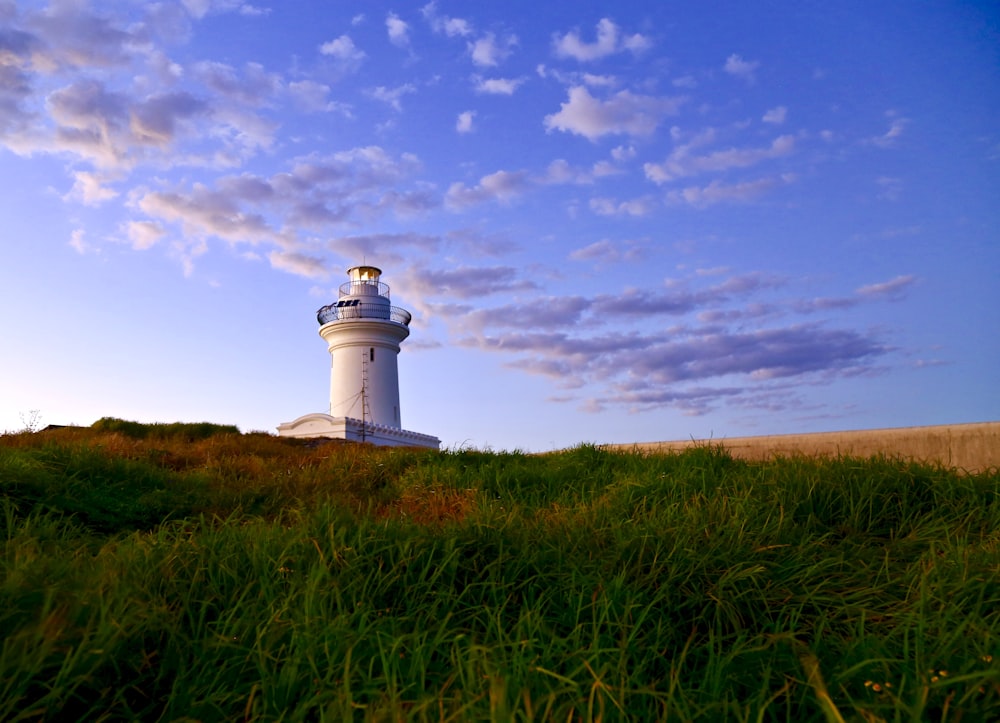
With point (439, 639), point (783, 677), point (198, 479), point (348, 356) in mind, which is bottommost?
point (783, 677)

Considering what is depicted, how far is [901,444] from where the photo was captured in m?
7.48

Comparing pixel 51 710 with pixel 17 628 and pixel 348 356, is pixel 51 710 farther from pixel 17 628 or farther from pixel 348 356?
pixel 348 356

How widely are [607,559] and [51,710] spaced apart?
240 cm

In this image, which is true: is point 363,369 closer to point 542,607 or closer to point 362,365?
point 362,365

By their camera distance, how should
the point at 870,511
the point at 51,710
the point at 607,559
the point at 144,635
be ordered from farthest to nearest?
the point at 870,511 < the point at 607,559 < the point at 144,635 < the point at 51,710

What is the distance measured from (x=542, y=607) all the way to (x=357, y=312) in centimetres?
2431

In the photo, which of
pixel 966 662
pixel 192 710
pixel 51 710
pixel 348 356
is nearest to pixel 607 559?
pixel 966 662

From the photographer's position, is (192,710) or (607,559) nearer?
(192,710)

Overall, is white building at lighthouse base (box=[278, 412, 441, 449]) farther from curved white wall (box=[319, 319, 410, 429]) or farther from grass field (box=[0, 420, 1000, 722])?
grass field (box=[0, 420, 1000, 722])

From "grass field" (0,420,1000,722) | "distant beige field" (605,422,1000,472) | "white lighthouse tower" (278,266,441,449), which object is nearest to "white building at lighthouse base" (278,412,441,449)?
"white lighthouse tower" (278,266,441,449)

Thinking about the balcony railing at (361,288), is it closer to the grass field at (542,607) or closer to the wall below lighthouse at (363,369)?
the wall below lighthouse at (363,369)

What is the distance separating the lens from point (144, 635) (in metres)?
2.98

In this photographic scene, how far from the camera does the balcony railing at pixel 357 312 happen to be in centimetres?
2695

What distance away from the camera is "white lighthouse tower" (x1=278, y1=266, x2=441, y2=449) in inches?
1061
